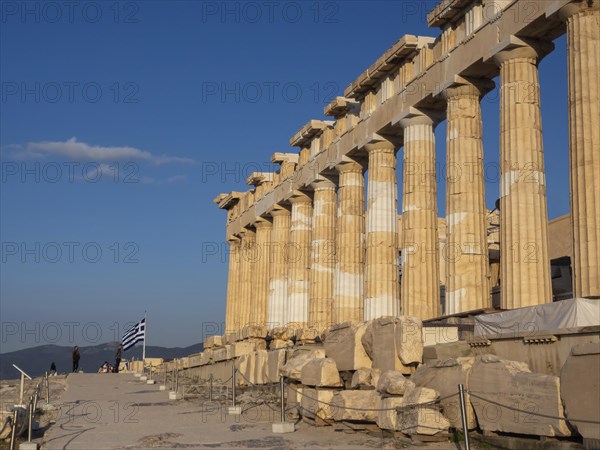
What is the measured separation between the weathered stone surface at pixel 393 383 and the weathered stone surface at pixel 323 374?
266 cm

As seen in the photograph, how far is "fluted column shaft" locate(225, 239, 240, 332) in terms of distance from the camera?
4925cm

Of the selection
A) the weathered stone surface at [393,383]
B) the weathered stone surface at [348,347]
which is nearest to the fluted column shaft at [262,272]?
the weathered stone surface at [348,347]

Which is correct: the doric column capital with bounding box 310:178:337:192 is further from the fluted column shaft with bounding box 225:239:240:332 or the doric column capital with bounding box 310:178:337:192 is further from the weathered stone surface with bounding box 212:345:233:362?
the fluted column shaft with bounding box 225:239:240:332

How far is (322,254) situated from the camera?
35688 mm

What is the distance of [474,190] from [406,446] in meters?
12.0

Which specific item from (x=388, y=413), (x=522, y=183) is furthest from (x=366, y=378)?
(x=522, y=183)

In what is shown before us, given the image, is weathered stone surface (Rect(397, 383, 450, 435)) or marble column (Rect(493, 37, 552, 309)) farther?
marble column (Rect(493, 37, 552, 309))

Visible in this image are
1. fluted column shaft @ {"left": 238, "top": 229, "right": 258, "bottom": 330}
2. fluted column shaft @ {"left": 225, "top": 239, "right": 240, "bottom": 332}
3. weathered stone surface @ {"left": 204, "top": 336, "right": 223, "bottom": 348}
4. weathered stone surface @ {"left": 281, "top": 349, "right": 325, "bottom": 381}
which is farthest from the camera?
fluted column shaft @ {"left": 225, "top": 239, "right": 240, "bottom": 332}

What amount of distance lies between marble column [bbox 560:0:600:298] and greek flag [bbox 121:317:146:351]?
36.1 m

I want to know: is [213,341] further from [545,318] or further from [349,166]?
[545,318]

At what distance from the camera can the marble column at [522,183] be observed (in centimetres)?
2038

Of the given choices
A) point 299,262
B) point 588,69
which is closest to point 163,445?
point 588,69

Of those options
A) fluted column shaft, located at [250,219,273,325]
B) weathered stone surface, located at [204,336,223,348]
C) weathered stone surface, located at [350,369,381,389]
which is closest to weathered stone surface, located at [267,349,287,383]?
weathered stone surface, located at [350,369,381,389]

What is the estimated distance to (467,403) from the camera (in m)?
13.6
